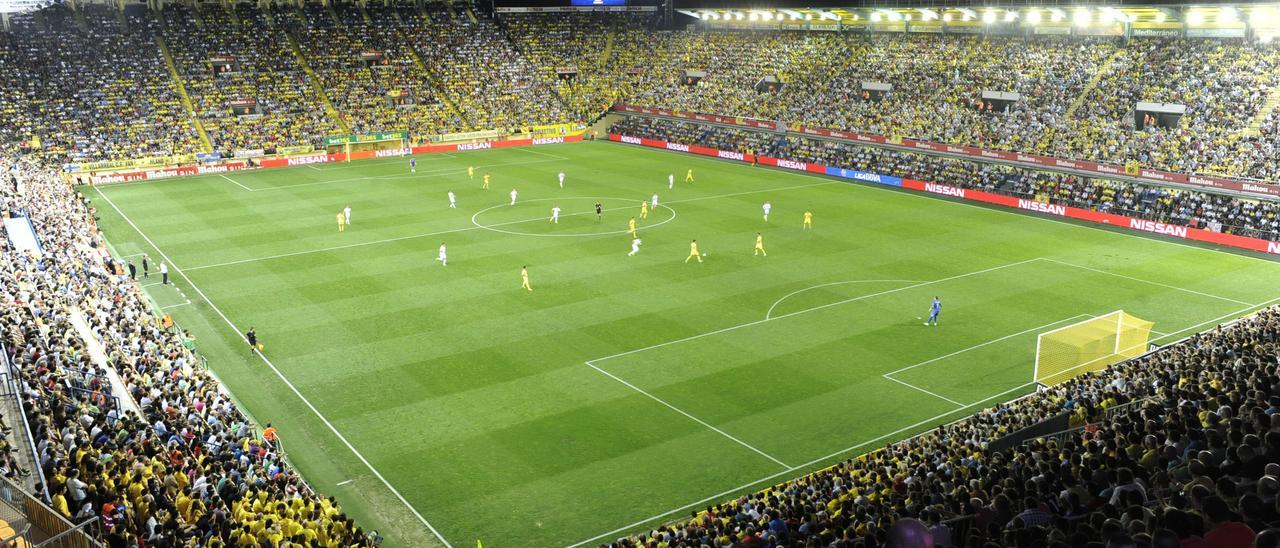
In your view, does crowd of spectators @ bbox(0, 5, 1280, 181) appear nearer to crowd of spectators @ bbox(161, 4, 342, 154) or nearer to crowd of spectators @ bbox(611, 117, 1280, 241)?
crowd of spectators @ bbox(161, 4, 342, 154)

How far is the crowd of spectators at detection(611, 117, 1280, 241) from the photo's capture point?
143ft

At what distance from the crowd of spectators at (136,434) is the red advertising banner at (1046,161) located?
44.4 meters

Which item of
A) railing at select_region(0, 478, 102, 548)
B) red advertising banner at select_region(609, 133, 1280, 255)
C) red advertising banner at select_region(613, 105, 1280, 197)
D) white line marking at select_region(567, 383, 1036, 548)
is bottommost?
white line marking at select_region(567, 383, 1036, 548)

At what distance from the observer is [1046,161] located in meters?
54.2

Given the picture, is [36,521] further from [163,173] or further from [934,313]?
[163,173]

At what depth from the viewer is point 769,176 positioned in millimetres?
63188

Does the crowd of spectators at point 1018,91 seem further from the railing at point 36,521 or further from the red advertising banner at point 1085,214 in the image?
the railing at point 36,521

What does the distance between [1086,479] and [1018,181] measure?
145 ft

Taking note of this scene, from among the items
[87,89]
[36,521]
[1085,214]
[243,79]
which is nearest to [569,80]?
[243,79]

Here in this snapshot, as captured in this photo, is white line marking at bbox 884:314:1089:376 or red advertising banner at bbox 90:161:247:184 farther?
red advertising banner at bbox 90:161:247:184

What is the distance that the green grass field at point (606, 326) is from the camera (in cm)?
2173

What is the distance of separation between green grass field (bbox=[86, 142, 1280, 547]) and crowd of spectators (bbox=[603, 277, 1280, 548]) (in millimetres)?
3008

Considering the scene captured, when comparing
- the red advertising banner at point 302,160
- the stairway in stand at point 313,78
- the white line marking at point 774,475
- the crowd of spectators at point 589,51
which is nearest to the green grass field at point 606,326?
the white line marking at point 774,475

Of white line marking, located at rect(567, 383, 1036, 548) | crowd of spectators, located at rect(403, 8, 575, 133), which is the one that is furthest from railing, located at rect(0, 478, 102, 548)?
crowd of spectators, located at rect(403, 8, 575, 133)
